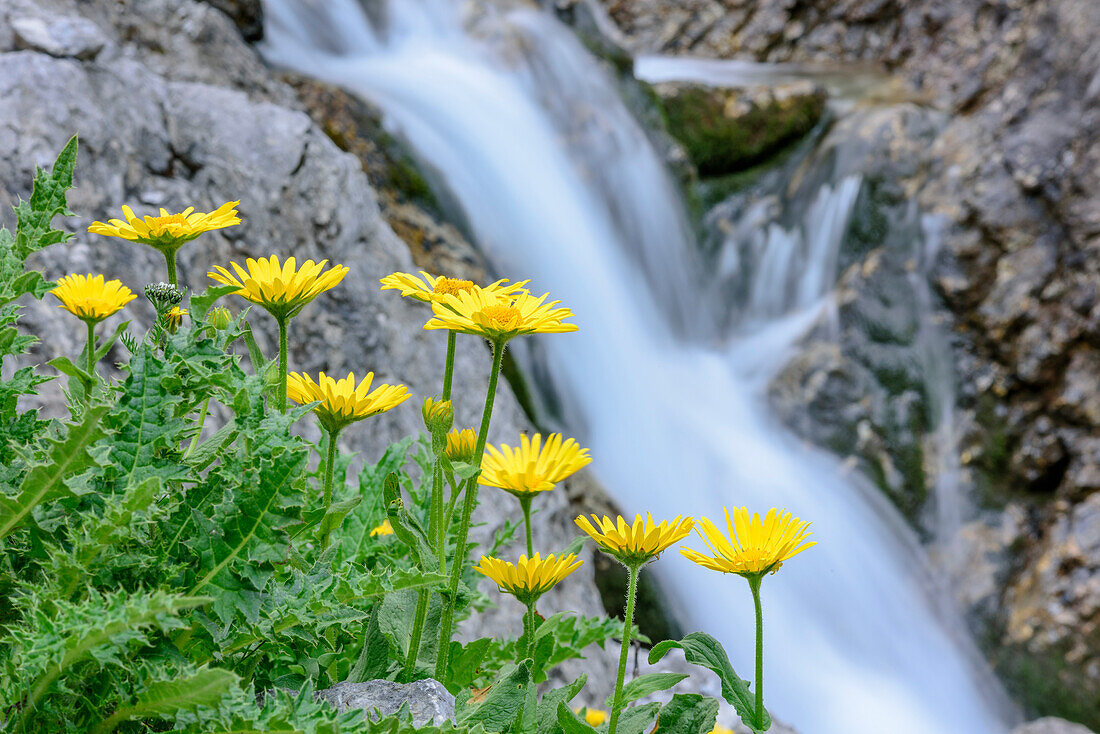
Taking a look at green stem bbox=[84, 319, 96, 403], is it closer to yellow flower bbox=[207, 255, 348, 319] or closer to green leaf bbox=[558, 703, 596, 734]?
yellow flower bbox=[207, 255, 348, 319]

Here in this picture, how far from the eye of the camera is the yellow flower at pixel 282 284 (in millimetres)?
953

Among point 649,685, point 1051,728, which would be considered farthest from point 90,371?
point 1051,728

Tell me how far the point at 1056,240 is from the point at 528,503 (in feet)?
22.0

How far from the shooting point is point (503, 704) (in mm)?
894

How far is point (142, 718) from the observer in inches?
32.3

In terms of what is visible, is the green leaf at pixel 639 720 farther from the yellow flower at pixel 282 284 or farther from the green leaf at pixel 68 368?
the green leaf at pixel 68 368

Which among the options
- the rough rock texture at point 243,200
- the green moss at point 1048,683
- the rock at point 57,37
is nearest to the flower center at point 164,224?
the rough rock texture at point 243,200

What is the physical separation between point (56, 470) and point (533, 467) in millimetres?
515

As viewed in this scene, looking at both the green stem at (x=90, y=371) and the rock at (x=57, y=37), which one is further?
the rock at (x=57, y=37)

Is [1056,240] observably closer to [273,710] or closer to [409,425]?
[409,425]

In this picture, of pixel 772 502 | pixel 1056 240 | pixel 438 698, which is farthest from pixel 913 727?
pixel 438 698

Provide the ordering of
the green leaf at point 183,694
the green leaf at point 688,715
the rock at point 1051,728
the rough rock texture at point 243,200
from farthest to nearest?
the rock at point 1051,728 → the rough rock texture at point 243,200 → the green leaf at point 688,715 → the green leaf at point 183,694

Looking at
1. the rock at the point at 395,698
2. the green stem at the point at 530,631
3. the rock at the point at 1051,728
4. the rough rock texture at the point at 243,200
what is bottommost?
the rock at the point at 1051,728

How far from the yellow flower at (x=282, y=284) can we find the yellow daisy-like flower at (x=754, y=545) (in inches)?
20.5
